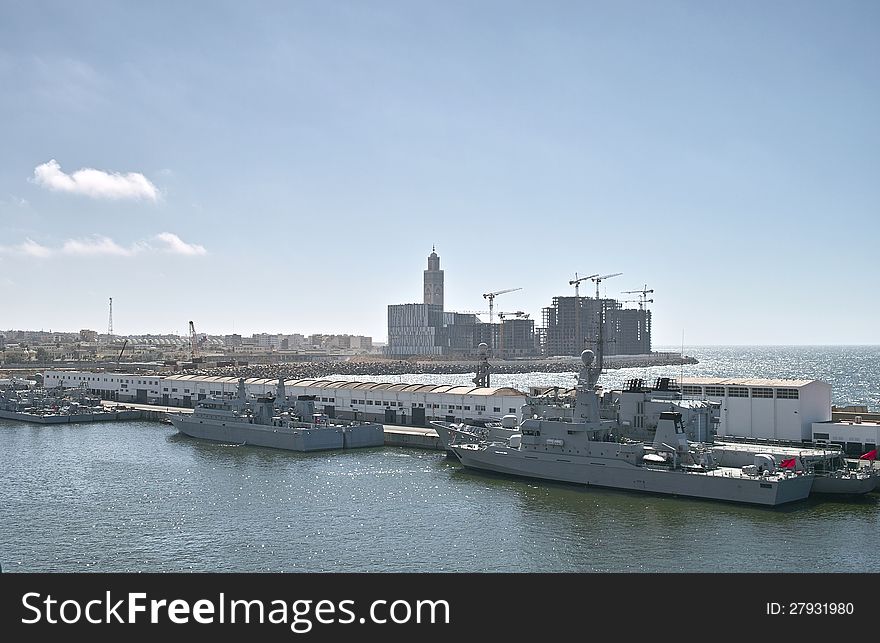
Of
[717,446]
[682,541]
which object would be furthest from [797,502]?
[682,541]

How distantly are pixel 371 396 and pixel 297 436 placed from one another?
1295cm

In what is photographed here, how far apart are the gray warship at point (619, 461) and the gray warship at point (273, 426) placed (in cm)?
1181

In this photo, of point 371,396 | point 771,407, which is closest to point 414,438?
point 371,396

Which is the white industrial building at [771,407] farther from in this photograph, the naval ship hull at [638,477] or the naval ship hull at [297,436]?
the naval ship hull at [297,436]

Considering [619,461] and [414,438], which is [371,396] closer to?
[414,438]

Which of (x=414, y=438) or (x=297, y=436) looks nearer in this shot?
(x=297, y=436)

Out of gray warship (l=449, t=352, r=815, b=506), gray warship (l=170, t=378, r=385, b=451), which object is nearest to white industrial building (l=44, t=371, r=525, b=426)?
gray warship (l=170, t=378, r=385, b=451)

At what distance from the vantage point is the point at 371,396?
67.2 meters

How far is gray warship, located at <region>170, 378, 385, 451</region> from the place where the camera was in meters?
55.7

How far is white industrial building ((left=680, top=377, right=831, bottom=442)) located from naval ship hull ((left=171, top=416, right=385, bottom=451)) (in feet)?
75.3

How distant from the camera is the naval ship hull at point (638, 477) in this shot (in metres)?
36.5
